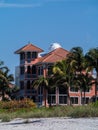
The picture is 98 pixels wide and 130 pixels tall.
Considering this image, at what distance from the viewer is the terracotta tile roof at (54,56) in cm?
8350

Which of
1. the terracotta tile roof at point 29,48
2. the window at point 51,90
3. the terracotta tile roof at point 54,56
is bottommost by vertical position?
the window at point 51,90

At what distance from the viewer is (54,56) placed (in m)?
84.6

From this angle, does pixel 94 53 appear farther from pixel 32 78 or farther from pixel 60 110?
pixel 60 110

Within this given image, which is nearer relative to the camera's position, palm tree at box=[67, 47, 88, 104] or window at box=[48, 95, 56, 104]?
palm tree at box=[67, 47, 88, 104]

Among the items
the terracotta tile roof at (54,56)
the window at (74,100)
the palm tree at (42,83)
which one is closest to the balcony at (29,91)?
the palm tree at (42,83)

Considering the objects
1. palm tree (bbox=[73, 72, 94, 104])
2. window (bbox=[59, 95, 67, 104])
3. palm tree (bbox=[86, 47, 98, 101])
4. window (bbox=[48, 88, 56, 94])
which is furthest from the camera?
window (bbox=[59, 95, 67, 104])

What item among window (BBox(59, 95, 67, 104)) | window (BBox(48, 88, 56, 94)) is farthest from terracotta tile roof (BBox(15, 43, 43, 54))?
window (BBox(59, 95, 67, 104))

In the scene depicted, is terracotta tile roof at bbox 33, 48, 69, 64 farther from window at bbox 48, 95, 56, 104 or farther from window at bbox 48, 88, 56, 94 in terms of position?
window at bbox 48, 95, 56, 104

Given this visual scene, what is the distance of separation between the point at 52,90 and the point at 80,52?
31.4 feet

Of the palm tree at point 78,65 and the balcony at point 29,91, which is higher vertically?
the palm tree at point 78,65

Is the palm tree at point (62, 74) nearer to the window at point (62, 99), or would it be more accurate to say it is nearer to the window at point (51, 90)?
the window at point (51, 90)

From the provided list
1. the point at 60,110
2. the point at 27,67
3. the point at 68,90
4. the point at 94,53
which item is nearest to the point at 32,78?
the point at 27,67

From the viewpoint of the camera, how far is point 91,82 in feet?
260

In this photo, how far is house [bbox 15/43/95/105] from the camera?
82.9 metres
